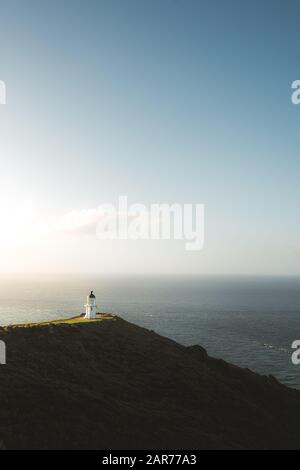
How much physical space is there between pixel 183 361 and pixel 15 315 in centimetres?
9563

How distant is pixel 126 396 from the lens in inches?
1066

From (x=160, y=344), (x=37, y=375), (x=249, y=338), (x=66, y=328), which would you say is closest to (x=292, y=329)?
(x=249, y=338)

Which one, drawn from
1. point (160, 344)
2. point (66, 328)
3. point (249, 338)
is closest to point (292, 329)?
point (249, 338)

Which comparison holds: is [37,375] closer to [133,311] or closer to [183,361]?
[183,361]

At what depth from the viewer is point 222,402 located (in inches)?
1196

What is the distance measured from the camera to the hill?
22578mm

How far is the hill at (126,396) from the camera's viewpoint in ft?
74.1

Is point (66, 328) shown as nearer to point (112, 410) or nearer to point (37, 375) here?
point (37, 375)

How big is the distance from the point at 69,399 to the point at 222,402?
12522 mm

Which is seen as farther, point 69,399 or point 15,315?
point 15,315
